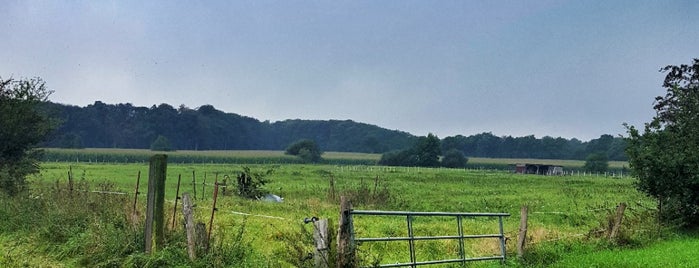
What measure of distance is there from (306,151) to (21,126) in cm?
9651

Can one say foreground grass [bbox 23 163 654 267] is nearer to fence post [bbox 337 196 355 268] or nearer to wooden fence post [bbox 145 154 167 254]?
fence post [bbox 337 196 355 268]

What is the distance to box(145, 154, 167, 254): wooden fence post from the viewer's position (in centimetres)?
980

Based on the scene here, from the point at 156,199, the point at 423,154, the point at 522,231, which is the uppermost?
the point at 423,154

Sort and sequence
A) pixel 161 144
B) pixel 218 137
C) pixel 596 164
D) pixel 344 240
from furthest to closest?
pixel 218 137 < pixel 161 144 < pixel 596 164 < pixel 344 240

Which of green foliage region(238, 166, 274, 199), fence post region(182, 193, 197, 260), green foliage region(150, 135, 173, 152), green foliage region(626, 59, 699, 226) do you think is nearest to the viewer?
fence post region(182, 193, 197, 260)

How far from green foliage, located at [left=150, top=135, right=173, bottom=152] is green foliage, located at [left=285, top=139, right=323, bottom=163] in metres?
27.7

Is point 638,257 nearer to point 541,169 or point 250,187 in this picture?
point 250,187

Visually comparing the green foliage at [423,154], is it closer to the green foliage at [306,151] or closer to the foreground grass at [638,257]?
the green foliage at [306,151]

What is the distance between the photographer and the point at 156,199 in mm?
9812

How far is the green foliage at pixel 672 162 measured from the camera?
20.5m

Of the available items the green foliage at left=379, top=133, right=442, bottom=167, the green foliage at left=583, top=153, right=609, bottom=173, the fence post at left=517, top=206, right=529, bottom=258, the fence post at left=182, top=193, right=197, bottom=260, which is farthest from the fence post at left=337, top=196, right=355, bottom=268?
the green foliage at left=379, top=133, right=442, bottom=167

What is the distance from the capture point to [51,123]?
25797mm

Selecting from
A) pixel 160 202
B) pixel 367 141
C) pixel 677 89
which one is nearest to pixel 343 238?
pixel 160 202

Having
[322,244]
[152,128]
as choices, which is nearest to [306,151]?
[152,128]
